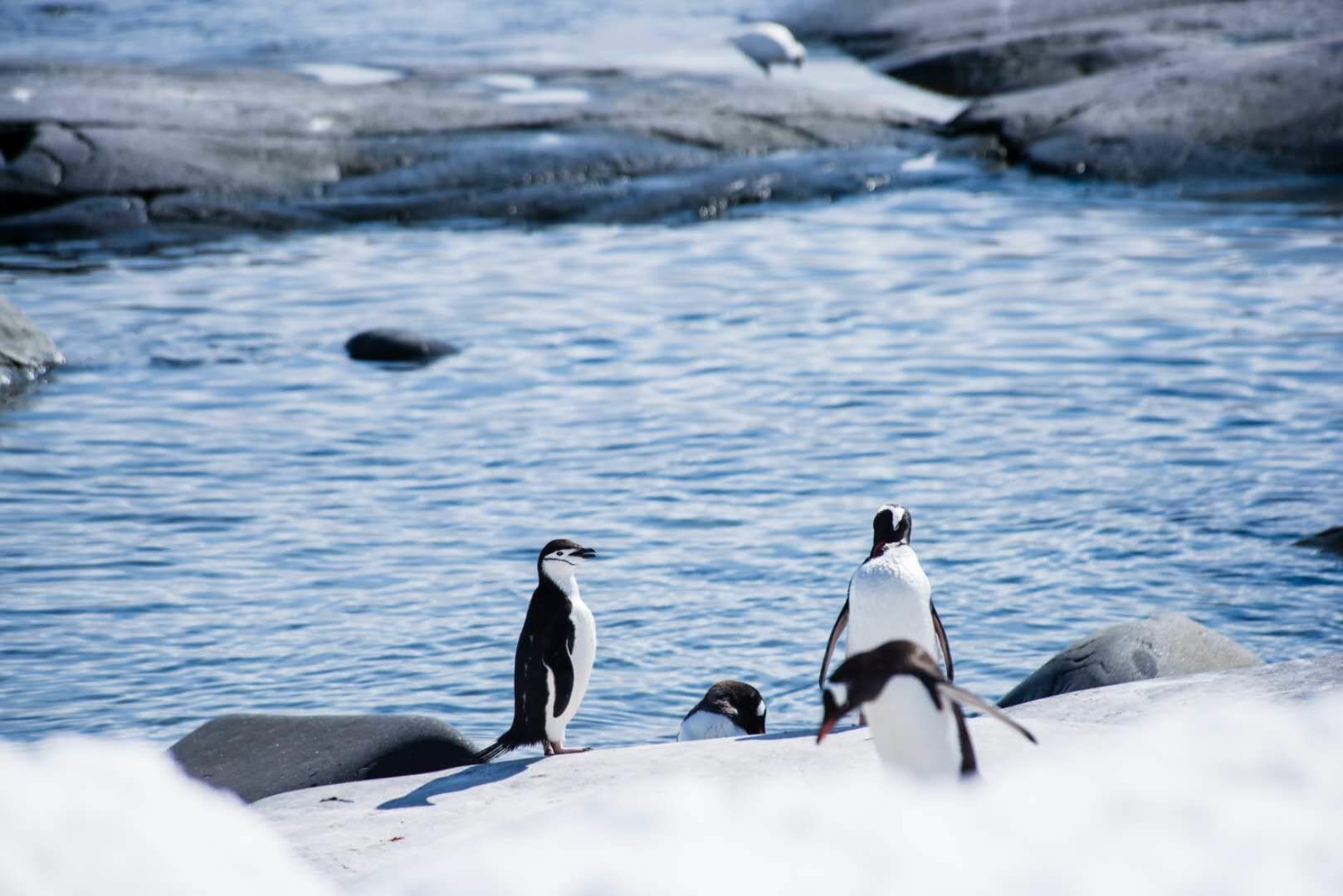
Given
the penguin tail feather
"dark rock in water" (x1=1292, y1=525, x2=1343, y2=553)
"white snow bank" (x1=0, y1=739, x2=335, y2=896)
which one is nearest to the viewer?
"white snow bank" (x1=0, y1=739, x2=335, y2=896)

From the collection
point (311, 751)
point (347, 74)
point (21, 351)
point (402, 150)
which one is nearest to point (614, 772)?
point (311, 751)

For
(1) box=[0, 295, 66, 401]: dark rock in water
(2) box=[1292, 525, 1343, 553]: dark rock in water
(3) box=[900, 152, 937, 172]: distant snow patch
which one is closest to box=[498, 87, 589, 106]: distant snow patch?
(3) box=[900, 152, 937, 172]: distant snow patch

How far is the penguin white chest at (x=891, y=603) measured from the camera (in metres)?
5.21

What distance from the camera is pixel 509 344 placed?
453 inches

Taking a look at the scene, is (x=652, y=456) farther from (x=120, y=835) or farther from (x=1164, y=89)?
(x=1164, y=89)

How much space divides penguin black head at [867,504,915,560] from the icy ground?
3.87 feet

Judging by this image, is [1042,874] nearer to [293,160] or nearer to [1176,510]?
[1176,510]

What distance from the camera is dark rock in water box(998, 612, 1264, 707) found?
573 cm

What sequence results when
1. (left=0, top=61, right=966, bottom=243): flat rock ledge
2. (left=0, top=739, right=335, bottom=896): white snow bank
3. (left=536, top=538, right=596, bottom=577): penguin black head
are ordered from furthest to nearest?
(left=0, top=61, right=966, bottom=243): flat rock ledge < (left=536, top=538, right=596, bottom=577): penguin black head < (left=0, top=739, right=335, bottom=896): white snow bank

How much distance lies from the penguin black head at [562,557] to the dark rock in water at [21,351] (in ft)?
21.1

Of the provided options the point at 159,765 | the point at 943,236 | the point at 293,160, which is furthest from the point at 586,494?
the point at 293,160

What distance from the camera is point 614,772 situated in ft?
15.0

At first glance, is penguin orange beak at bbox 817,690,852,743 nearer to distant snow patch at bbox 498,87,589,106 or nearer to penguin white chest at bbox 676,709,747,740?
penguin white chest at bbox 676,709,747,740

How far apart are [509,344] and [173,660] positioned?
5.16 meters
